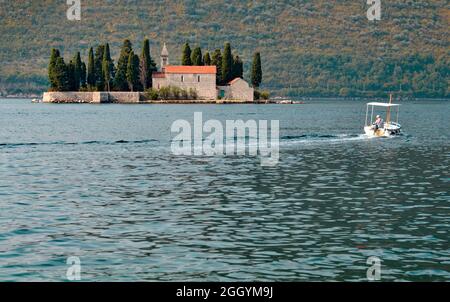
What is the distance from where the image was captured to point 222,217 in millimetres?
31047

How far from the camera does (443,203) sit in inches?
1379

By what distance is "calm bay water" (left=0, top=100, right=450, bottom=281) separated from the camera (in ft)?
76.1

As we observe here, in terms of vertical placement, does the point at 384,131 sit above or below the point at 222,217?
below

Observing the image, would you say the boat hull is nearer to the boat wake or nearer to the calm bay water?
the boat wake

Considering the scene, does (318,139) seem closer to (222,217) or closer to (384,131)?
(384,131)

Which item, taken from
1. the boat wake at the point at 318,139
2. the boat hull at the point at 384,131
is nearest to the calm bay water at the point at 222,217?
the boat wake at the point at 318,139

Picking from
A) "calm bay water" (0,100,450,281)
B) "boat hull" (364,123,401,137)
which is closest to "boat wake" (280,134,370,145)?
"boat hull" (364,123,401,137)

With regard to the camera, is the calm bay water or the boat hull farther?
the boat hull

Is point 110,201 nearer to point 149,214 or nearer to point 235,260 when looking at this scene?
point 149,214

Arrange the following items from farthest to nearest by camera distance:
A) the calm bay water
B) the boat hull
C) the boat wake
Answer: the boat hull, the boat wake, the calm bay water

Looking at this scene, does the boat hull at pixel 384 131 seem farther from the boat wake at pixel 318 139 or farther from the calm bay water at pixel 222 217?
the calm bay water at pixel 222 217

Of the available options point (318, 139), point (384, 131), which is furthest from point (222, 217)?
point (384, 131)
